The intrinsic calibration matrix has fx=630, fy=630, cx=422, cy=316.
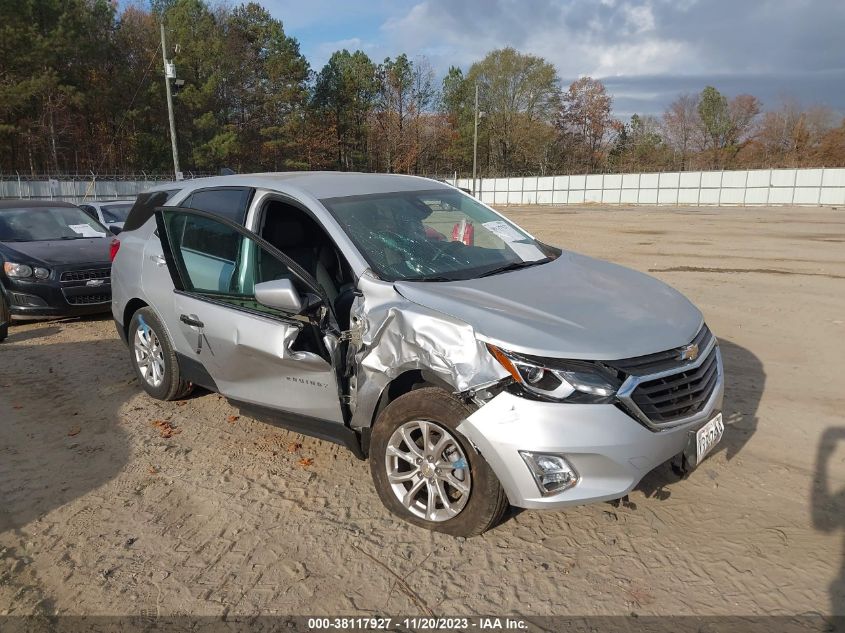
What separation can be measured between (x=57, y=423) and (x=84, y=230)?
5.46 metres

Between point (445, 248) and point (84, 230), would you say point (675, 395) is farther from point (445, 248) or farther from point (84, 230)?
point (84, 230)

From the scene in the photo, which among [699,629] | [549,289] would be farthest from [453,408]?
[699,629]

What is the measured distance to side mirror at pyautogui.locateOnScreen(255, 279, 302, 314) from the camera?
3438 millimetres

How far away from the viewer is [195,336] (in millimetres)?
4449

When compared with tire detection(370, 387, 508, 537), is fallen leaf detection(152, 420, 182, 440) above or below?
below

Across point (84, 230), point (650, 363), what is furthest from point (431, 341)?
point (84, 230)

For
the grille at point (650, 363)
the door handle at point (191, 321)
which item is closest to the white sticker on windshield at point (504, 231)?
the grille at point (650, 363)

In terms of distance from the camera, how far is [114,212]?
43.1 feet

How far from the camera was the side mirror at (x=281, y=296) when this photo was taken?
3.44m

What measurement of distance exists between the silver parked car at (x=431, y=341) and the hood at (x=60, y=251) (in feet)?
12.4

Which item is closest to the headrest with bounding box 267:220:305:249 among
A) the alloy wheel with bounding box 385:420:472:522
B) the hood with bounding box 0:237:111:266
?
the alloy wheel with bounding box 385:420:472:522

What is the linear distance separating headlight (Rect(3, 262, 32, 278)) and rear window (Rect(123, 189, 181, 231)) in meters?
3.06

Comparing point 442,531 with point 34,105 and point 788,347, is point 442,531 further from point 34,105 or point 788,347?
point 34,105

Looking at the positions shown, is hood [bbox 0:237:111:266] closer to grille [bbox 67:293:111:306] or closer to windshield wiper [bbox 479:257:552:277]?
grille [bbox 67:293:111:306]
